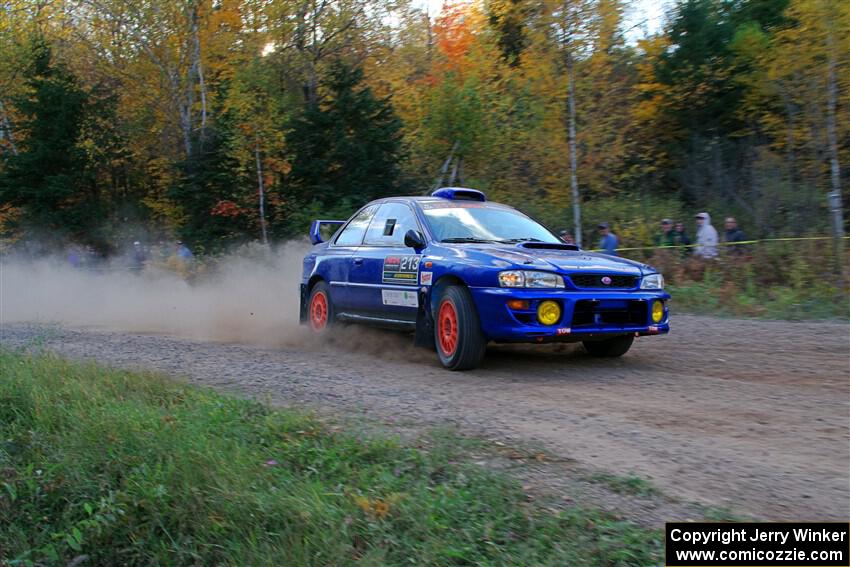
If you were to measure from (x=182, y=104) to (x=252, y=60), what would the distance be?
647cm

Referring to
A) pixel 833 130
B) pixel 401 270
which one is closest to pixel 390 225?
pixel 401 270

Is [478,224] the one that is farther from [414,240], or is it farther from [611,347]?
[611,347]

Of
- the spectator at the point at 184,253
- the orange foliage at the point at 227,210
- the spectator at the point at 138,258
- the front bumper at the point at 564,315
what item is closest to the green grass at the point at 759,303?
the front bumper at the point at 564,315

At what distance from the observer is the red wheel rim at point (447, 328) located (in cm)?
721

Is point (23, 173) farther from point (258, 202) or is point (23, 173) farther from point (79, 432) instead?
point (79, 432)

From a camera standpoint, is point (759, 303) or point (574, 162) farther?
point (574, 162)

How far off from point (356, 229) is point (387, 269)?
125 centimetres

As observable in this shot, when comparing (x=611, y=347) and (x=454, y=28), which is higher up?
(x=454, y=28)

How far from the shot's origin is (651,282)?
7.37 m

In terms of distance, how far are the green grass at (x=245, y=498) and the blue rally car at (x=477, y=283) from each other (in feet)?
7.26

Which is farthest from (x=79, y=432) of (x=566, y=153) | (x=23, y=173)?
(x=23, y=173)

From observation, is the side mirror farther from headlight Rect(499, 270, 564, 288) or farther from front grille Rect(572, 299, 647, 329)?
front grille Rect(572, 299, 647, 329)

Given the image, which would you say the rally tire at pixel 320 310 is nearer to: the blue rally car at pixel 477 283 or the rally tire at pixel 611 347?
the blue rally car at pixel 477 283

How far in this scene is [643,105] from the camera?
23.7m
